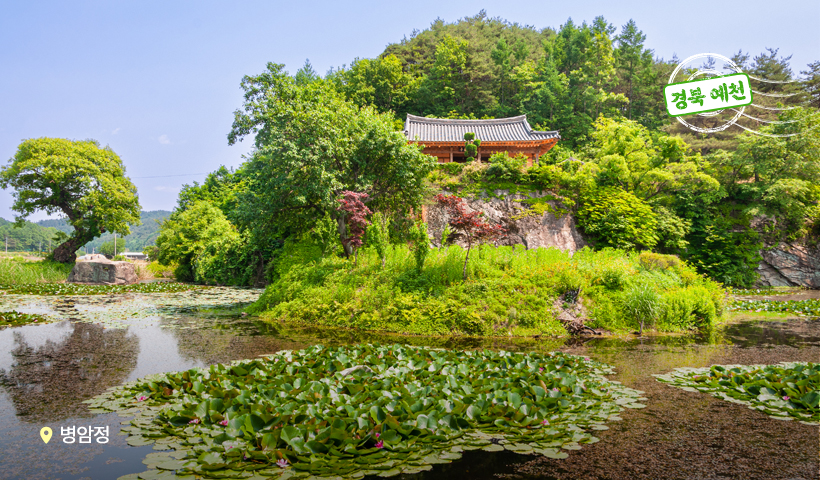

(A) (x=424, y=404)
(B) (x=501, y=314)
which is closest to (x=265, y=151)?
(B) (x=501, y=314)

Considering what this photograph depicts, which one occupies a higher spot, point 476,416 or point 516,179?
point 516,179

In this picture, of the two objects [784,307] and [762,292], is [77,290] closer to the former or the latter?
[784,307]

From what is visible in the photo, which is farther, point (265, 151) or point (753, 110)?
point (753, 110)

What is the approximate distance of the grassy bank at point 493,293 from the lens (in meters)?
8.09

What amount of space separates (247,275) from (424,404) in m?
17.5

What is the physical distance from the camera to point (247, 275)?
19344 millimetres

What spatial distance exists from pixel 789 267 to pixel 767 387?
1951 cm

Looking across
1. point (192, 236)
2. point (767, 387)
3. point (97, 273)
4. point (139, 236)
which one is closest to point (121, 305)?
point (97, 273)

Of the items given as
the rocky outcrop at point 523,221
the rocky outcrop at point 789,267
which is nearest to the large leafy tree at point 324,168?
the rocky outcrop at point 523,221

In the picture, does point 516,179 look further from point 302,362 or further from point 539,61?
point 539,61

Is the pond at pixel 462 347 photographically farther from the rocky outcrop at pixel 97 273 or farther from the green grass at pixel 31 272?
the green grass at pixel 31 272

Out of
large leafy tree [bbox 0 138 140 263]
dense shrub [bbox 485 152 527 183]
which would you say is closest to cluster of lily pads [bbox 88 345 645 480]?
dense shrub [bbox 485 152 527 183]

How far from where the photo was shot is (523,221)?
14.8m

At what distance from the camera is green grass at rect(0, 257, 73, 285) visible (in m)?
18.2
